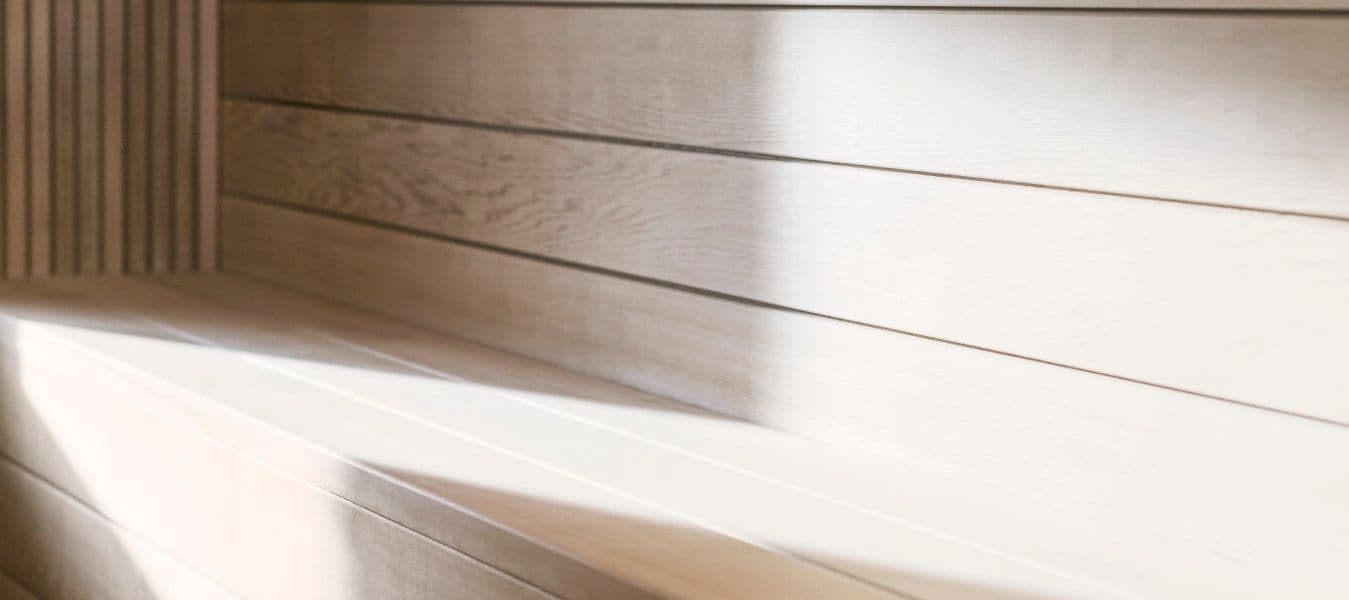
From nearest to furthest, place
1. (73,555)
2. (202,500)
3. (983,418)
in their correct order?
(983,418) → (202,500) → (73,555)

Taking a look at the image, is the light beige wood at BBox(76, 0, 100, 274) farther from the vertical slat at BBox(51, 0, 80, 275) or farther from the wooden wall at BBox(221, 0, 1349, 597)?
the wooden wall at BBox(221, 0, 1349, 597)

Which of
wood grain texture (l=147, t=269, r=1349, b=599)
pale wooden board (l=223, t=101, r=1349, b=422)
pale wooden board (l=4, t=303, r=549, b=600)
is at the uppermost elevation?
pale wooden board (l=223, t=101, r=1349, b=422)

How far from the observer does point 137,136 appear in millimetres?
2004

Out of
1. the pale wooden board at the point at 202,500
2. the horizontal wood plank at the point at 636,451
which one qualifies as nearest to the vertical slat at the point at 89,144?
the horizontal wood plank at the point at 636,451

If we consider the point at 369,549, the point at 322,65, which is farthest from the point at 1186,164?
the point at 322,65

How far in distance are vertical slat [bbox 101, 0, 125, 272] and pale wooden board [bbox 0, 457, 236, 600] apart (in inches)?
17.6

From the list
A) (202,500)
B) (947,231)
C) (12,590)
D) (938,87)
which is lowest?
(12,590)

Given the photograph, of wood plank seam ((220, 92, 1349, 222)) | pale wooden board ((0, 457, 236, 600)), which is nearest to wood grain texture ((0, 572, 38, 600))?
pale wooden board ((0, 457, 236, 600))

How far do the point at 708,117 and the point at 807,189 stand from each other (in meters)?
0.14

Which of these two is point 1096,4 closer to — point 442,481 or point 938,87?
point 938,87

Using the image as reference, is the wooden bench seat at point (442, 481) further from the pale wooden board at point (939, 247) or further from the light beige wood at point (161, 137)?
the light beige wood at point (161, 137)

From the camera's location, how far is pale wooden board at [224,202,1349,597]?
3.26 ft

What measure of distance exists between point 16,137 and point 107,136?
0.12 m

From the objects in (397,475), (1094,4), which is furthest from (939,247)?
(397,475)
